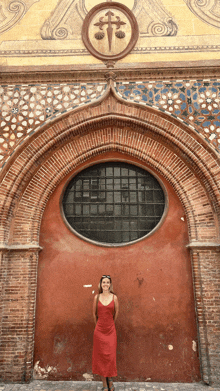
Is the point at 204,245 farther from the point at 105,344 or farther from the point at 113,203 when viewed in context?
the point at 105,344

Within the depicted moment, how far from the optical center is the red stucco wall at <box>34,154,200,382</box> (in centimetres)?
468

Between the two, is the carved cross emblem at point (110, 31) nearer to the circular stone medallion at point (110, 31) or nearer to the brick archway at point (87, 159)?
the circular stone medallion at point (110, 31)

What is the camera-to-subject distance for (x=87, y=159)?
544cm

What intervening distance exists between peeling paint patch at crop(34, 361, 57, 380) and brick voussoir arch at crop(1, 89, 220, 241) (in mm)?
2273

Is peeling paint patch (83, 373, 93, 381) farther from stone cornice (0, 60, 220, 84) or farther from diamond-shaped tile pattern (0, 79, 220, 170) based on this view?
stone cornice (0, 60, 220, 84)

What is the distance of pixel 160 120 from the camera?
16.9 ft

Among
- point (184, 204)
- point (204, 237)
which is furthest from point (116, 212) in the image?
point (204, 237)

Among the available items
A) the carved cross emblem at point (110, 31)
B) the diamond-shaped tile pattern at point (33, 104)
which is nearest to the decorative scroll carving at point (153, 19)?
the carved cross emblem at point (110, 31)

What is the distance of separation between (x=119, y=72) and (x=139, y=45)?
776 mm

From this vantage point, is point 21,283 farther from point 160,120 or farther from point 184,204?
point 160,120

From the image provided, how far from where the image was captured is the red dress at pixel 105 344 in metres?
3.94

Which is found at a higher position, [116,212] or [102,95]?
[102,95]

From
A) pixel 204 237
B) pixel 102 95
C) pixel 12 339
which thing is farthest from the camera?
pixel 102 95

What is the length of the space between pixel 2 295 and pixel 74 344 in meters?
1.52
